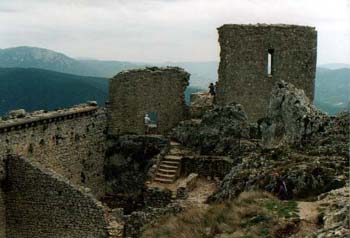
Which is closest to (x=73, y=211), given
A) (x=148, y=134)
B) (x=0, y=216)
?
(x=0, y=216)

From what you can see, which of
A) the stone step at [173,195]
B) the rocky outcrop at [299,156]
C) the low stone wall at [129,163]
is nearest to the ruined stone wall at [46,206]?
the stone step at [173,195]

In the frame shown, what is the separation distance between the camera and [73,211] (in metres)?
19.6

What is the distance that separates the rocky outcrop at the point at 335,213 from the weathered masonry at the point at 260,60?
15.2 meters

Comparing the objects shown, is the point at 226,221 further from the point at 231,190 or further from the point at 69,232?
the point at 69,232

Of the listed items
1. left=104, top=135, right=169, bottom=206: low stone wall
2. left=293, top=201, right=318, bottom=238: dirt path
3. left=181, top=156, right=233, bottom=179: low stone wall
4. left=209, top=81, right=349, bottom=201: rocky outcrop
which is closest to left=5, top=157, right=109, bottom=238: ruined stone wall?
left=209, top=81, right=349, bottom=201: rocky outcrop

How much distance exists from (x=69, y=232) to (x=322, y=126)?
894 cm

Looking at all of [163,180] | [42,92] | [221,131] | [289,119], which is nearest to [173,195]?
[163,180]

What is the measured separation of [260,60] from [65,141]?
947 cm

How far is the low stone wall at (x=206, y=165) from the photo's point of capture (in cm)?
2364

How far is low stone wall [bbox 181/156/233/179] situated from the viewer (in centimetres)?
2364

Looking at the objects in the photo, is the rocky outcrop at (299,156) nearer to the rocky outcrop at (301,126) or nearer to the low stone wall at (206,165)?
the rocky outcrop at (301,126)

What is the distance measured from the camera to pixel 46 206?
1998 centimetres

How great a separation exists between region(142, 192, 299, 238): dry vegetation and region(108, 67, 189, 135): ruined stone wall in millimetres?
13096

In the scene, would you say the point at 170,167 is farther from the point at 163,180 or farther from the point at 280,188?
the point at 280,188
